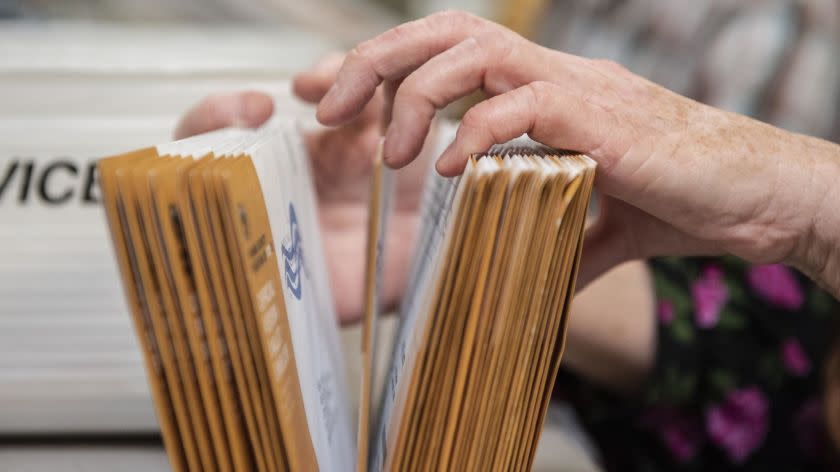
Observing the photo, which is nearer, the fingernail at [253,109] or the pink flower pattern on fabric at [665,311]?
the fingernail at [253,109]

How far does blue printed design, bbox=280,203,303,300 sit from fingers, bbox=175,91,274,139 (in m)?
0.18

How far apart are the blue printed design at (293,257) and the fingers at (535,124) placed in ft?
0.36

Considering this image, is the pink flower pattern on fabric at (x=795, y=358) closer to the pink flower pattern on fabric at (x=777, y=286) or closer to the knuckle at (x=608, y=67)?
the pink flower pattern on fabric at (x=777, y=286)

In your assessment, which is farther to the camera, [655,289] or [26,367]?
[655,289]

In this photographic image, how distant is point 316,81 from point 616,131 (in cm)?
37

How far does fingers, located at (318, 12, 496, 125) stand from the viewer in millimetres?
479

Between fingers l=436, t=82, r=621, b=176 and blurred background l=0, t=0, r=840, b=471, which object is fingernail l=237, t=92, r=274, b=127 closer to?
blurred background l=0, t=0, r=840, b=471

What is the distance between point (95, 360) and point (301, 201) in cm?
24

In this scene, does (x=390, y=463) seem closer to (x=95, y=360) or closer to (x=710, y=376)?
(x=95, y=360)

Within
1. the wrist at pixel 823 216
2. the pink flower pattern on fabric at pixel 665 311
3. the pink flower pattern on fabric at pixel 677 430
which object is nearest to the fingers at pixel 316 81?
the wrist at pixel 823 216

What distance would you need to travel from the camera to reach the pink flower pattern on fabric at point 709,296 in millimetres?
957

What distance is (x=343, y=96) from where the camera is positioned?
0.48 metres

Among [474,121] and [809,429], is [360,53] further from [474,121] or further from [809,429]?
[809,429]

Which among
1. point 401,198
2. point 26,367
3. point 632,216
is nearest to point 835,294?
point 632,216
